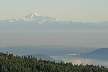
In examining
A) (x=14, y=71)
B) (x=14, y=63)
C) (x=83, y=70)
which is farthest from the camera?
(x=83, y=70)

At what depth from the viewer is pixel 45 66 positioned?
110 m

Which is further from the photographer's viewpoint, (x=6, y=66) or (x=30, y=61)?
(x=30, y=61)

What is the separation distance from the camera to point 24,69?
328ft

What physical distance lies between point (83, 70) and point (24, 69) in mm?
21807

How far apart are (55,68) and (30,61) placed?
12.3 m

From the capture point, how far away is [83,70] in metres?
113

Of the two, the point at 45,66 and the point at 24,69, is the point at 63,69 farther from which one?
the point at 24,69

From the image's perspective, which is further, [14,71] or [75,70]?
[75,70]

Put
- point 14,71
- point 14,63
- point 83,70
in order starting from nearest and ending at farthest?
point 14,71, point 14,63, point 83,70

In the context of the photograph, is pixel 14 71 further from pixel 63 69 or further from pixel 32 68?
pixel 63 69

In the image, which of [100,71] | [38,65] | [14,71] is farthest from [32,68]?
[100,71]

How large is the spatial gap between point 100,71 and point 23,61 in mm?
25220

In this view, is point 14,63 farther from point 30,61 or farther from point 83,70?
point 83,70

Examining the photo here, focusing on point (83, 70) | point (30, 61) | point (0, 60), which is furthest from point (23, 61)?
point (83, 70)
